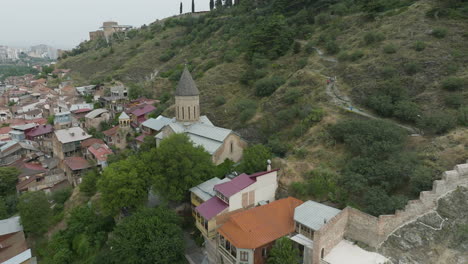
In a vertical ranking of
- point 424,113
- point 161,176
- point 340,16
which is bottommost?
point 161,176

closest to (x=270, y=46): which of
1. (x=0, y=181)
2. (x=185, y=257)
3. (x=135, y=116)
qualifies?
(x=135, y=116)

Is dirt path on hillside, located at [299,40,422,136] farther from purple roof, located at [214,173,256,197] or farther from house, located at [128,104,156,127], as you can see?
house, located at [128,104,156,127]

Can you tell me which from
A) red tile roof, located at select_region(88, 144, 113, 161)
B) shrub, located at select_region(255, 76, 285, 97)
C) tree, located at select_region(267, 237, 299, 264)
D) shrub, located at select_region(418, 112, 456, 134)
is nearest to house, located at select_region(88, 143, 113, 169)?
red tile roof, located at select_region(88, 144, 113, 161)

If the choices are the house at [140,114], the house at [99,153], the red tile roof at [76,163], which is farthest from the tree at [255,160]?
the house at [140,114]

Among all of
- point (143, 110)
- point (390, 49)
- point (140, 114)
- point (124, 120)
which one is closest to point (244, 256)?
point (390, 49)

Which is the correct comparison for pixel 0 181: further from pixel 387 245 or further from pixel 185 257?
pixel 387 245

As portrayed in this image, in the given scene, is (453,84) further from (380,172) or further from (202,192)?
(202,192)
